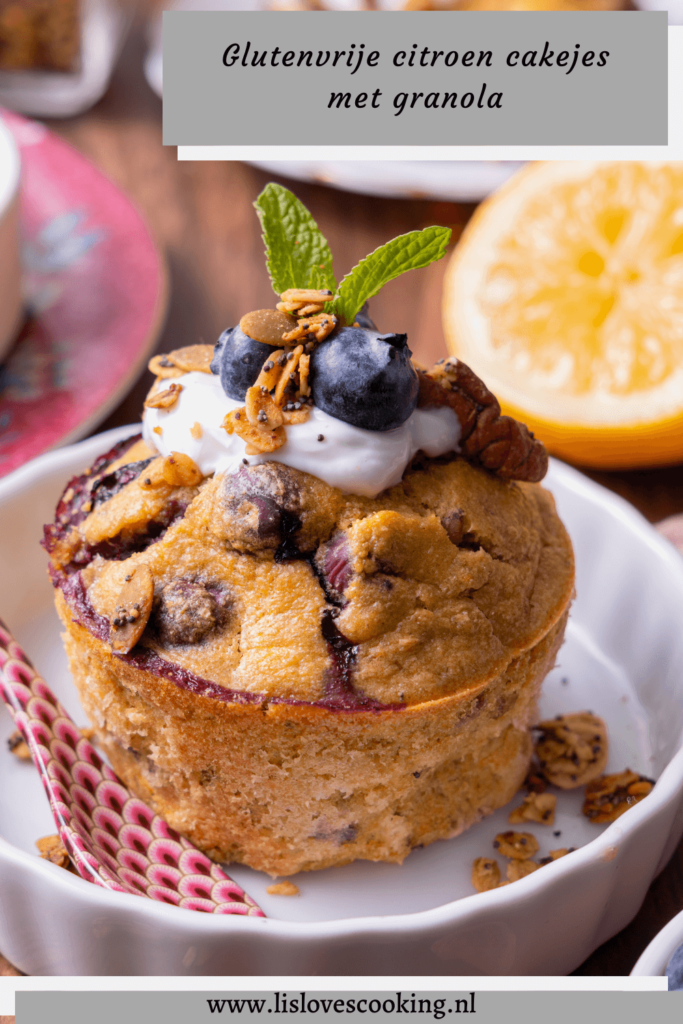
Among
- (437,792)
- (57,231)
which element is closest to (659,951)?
(437,792)

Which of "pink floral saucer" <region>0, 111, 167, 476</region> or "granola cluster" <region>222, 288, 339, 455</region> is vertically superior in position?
"granola cluster" <region>222, 288, 339, 455</region>

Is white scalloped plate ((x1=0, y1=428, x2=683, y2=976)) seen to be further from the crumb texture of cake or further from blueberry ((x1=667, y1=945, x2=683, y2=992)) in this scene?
blueberry ((x1=667, y1=945, x2=683, y2=992))

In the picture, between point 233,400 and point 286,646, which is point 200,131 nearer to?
point 233,400

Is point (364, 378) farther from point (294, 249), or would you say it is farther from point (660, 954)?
point (660, 954)

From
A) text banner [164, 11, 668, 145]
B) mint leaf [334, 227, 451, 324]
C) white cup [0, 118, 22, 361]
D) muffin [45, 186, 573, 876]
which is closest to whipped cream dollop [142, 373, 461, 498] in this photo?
muffin [45, 186, 573, 876]

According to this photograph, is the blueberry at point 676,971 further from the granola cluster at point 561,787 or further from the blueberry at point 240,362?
the blueberry at point 240,362

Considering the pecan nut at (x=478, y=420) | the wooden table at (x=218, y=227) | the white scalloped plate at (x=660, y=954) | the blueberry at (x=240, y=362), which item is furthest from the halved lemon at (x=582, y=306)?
the white scalloped plate at (x=660, y=954)
